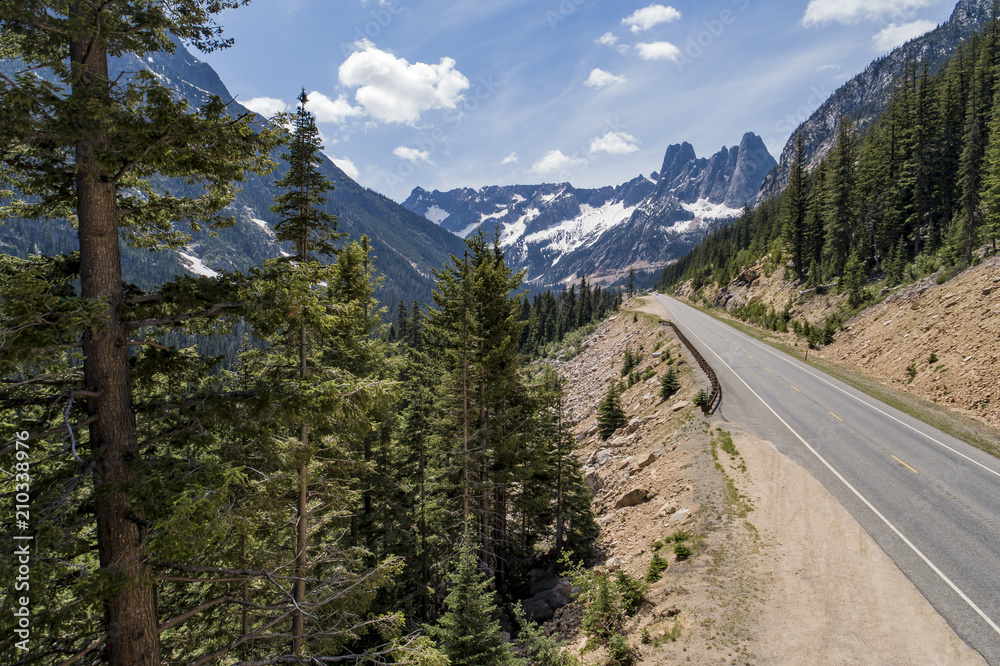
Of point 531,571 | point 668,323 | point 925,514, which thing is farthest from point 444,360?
point 668,323

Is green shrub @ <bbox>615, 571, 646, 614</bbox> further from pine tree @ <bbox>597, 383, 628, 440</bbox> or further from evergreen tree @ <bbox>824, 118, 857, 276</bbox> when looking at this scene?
evergreen tree @ <bbox>824, 118, 857, 276</bbox>

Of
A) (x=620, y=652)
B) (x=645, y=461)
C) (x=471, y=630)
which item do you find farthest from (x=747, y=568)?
(x=645, y=461)

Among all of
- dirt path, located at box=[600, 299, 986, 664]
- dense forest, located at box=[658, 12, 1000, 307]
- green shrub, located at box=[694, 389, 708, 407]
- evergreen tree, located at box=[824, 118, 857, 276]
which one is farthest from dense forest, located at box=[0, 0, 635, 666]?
evergreen tree, located at box=[824, 118, 857, 276]

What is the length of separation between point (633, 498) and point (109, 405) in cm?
1800

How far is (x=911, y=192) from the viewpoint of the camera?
139 ft

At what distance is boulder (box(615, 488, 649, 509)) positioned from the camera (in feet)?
58.3

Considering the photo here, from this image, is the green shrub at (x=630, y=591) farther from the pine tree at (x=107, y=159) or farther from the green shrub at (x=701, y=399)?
the green shrub at (x=701, y=399)

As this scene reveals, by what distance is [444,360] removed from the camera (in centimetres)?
1625

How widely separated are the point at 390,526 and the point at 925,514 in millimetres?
17210

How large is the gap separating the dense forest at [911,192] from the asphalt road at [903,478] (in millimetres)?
19419

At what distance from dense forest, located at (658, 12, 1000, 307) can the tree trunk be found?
44.4 metres

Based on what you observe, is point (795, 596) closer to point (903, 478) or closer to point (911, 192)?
point (903, 478)

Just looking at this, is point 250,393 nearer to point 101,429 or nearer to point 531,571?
point 101,429

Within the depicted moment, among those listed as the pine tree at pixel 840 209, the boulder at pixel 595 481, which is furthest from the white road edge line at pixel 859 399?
the pine tree at pixel 840 209
